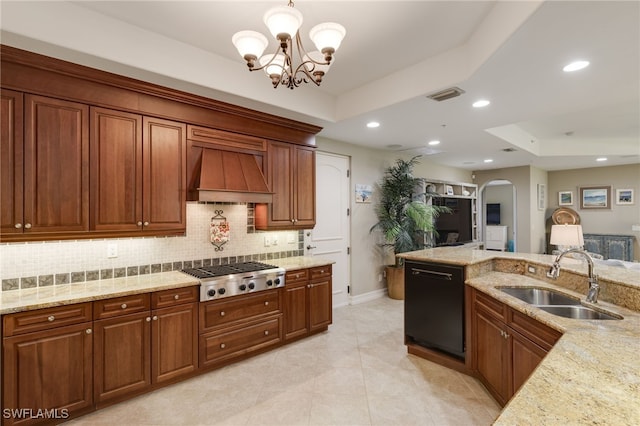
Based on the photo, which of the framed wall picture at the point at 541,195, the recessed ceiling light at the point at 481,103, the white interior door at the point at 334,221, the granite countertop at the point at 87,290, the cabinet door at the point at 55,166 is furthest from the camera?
the framed wall picture at the point at 541,195

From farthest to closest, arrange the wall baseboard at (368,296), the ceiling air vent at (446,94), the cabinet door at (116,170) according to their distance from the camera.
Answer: the wall baseboard at (368,296), the ceiling air vent at (446,94), the cabinet door at (116,170)

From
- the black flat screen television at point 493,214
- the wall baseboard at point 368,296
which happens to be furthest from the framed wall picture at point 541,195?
the wall baseboard at point 368,296

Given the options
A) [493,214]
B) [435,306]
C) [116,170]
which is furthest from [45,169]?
[493,214]

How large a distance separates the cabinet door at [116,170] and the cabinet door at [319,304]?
1.96m

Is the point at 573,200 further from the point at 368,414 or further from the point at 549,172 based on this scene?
the point at 368,414

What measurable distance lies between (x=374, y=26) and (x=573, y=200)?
842 cm

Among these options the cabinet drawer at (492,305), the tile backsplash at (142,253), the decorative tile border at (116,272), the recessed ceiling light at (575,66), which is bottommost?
the cabinet drawer at (492,305)

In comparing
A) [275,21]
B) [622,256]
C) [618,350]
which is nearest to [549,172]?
[622,256]

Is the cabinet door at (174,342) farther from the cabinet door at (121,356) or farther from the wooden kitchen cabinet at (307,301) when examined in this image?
the wooden kitchen cabinet at (307,301)

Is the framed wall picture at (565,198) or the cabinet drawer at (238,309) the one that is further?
the framed wall picture at (565,198)

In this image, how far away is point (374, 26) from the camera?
94.6 inches

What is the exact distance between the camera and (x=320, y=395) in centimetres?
254

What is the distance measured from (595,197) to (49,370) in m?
10.5

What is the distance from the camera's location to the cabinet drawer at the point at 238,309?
2.81m
